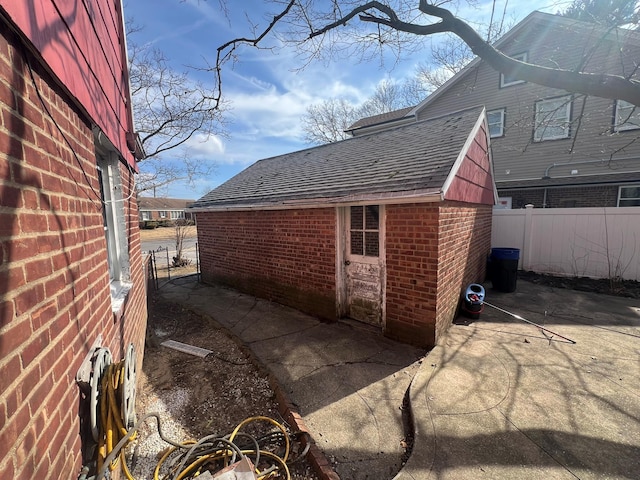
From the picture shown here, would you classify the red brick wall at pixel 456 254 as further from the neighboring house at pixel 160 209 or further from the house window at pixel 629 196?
the neighboring house at pixel 160 209

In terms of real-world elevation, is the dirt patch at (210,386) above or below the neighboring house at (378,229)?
below

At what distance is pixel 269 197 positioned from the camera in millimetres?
6926

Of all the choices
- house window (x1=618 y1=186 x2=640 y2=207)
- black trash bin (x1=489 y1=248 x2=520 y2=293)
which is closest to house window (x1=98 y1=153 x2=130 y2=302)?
black trash bin (x1=489 y1=248 x2=520 y2=293)

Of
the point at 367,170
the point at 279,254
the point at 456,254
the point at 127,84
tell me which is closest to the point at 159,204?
the point at 279,254

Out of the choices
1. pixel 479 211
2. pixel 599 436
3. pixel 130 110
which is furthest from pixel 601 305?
pixel 130 110

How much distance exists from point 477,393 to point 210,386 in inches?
131

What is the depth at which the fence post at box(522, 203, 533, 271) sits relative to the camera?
28.6 feet

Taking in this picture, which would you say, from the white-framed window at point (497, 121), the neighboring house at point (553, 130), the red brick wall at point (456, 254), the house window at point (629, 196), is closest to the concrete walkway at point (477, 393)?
the red brick wall at point (456, 254)

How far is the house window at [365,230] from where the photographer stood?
5027mm

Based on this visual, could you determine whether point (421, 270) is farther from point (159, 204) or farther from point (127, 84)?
point (159, 204)

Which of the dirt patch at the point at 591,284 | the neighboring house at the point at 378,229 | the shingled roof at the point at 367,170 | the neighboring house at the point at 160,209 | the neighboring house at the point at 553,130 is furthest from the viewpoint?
the neighboring house at the point at 160,209

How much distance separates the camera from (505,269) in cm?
701

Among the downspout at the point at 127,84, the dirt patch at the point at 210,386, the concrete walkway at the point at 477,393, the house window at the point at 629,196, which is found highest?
the downspout at the point at 127,84

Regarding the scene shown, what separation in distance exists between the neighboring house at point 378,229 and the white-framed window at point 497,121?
7.16 meters
